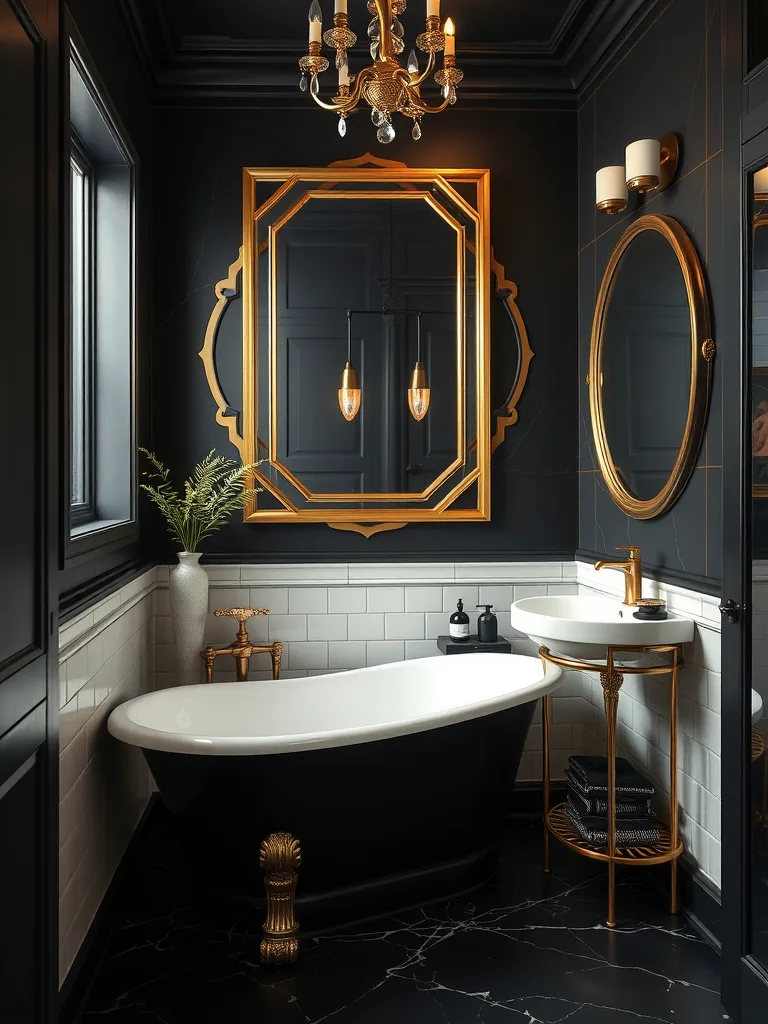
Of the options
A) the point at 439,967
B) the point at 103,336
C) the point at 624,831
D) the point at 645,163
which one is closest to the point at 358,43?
the point at 645,163

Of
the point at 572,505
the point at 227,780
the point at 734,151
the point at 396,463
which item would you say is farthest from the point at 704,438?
the point at 227,780

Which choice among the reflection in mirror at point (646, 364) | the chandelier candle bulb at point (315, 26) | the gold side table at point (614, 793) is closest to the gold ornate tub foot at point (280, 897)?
the gold side table at point (614, 793)

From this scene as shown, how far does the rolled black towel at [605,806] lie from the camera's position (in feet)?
8.76

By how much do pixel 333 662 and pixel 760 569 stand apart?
6.33ft

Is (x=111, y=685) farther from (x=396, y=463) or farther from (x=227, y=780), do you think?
(x=396, y=463)

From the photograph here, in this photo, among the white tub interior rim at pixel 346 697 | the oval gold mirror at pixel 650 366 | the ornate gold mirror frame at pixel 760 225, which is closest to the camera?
the ornate gold mirror frame at pixel 760 225

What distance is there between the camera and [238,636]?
3221 mm

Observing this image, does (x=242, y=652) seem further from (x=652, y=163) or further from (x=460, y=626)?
(x=652, y=163)

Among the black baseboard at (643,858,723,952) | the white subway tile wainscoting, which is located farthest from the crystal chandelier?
the black baseboard at (643,858,723,952)

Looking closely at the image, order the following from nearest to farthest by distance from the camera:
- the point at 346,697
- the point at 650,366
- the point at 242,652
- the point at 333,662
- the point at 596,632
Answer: the point at 596,632 → the point at 650,366 → the point at 346,697 → the point at 242,652 → the point at 333,662

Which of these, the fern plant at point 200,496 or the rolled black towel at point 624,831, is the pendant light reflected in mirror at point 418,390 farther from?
the rolled black towel at point 624,831

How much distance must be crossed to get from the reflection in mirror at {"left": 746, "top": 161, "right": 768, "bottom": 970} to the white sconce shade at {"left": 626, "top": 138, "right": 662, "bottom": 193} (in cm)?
77

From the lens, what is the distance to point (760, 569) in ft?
6.50

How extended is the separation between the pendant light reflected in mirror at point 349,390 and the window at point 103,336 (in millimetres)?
838
